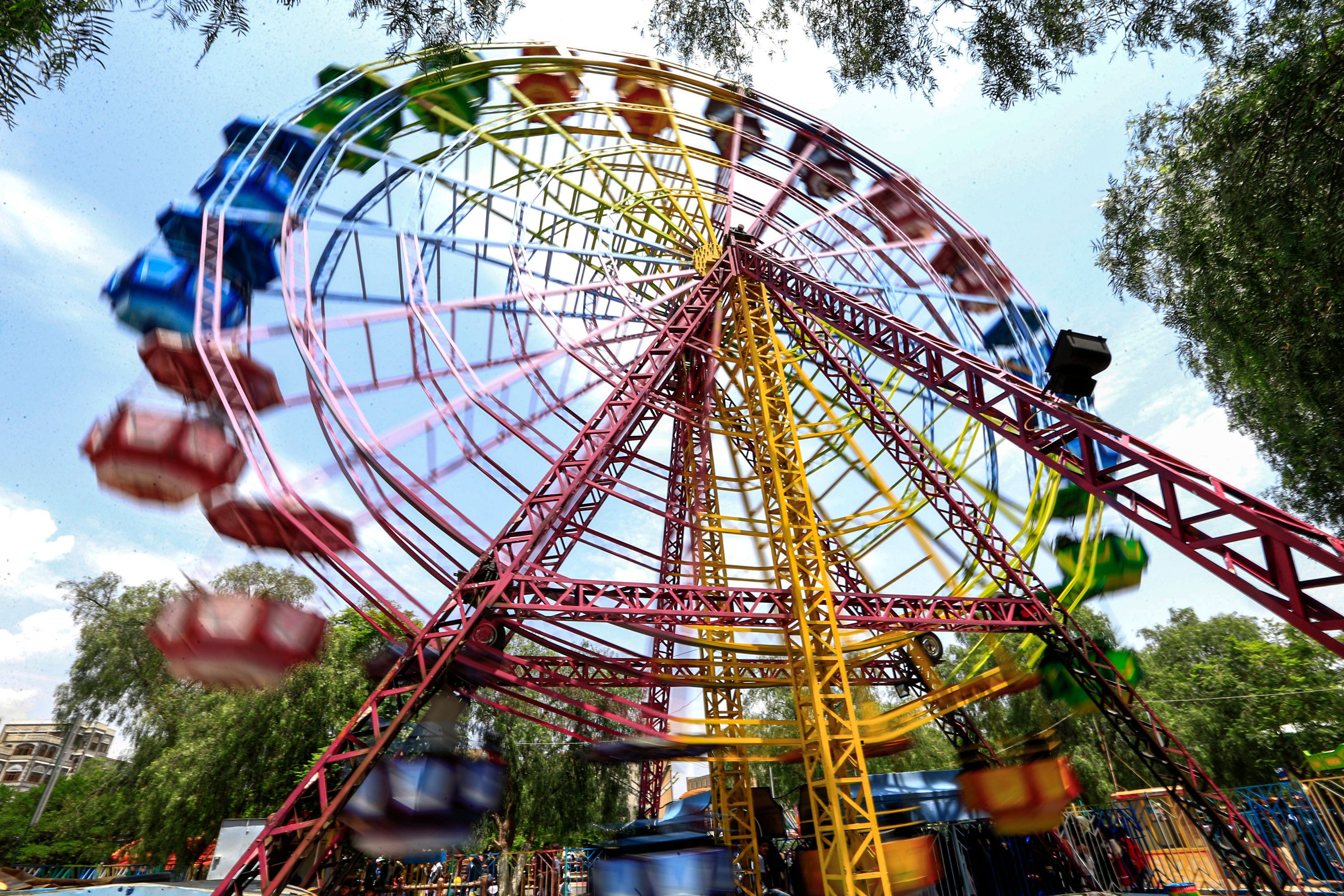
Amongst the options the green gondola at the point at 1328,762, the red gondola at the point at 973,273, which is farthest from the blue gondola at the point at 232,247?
the green gondola at the point at 1328,762

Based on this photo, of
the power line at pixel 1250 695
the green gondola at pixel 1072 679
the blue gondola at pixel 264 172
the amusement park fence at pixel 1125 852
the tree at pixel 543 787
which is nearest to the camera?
the blue gondola at pixel 264 172

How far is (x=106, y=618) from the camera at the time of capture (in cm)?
2322

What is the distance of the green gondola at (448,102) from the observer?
11070mm

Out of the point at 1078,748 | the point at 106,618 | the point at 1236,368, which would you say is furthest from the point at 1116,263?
the point at 106,618

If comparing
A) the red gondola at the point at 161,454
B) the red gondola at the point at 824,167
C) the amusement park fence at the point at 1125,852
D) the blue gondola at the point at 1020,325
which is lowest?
the amusement park fence at the point at 1125,852

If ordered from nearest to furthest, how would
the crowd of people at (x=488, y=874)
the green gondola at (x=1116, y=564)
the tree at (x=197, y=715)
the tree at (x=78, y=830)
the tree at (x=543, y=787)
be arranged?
the green gondola at (x=1116, y=564) → the crowd of people at (x=488, y=874) → the tree at (x=197, y=715) → the tree at (x=543, y=787) → the tree at (x=78, y=830)

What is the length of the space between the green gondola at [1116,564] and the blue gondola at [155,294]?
1583 cm

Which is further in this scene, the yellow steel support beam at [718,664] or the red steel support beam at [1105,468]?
the yellow steel support beam at [718,664]

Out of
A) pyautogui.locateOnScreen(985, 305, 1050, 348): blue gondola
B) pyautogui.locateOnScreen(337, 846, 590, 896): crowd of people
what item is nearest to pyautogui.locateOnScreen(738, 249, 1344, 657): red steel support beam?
pyautogui.locateOnScreen(985, 305, 1050, 348): blue gondola

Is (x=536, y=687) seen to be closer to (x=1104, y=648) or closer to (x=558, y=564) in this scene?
(x=558, y=564)

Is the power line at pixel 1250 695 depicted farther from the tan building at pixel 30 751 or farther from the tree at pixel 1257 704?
the tan building at pixel 30 751

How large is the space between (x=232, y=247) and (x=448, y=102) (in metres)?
4.67

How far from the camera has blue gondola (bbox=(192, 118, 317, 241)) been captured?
9.36 m

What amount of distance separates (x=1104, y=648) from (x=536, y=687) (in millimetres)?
10847
